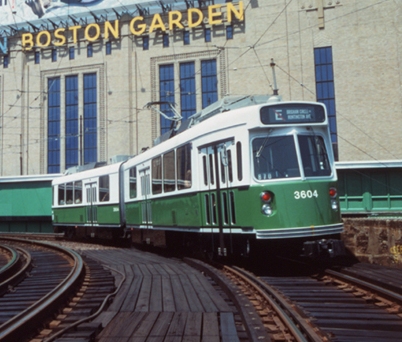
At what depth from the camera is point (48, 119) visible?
4516 centimetres

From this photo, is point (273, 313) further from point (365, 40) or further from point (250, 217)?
point (365, 40)

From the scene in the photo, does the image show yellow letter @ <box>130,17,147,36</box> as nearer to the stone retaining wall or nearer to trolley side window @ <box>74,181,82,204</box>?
trolley side window @ <box>74,181,82,204</box>

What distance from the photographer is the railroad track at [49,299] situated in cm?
529

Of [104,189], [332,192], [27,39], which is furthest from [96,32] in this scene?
[332,192]

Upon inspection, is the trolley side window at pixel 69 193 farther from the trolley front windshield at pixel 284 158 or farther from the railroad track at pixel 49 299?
the trolley front windshield at pixel 284 158

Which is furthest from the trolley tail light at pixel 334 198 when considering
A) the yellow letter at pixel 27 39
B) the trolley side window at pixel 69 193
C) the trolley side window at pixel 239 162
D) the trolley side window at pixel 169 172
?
the yellow letter at pixel 27 39

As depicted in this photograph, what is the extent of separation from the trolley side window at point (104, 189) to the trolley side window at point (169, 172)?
21.4ft

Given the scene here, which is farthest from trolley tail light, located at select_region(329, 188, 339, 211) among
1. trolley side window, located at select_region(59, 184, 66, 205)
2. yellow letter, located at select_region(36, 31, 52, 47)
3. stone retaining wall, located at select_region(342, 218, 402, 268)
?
yellow letter, located at select_region(36, 31, 52, 47)

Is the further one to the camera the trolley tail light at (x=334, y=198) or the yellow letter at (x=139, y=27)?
the yellow letter at (x=139, y=27)

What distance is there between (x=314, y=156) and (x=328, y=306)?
3765 millimetres

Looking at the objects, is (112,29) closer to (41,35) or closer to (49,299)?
(41,35)

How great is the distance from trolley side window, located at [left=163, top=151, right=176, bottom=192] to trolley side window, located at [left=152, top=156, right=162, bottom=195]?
0.37 meters

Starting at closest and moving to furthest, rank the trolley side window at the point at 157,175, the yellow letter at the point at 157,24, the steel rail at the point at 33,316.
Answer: the steel rail at the point at 33,316 < the trolley side window at the point at 157,175 < the yellow letter at the point at 157,24

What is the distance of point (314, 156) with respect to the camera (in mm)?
9641
